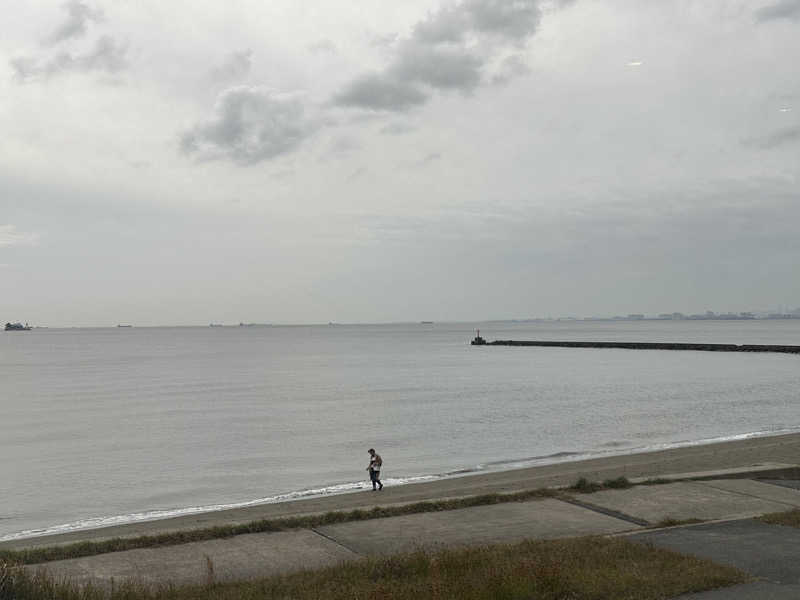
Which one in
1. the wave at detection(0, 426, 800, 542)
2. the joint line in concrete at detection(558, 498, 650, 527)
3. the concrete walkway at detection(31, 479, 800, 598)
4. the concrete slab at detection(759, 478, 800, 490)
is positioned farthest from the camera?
the wave at detection(0, 426, 800, 542)

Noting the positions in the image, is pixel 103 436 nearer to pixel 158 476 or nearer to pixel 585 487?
pixel 158 476

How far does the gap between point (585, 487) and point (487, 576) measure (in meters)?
7.75

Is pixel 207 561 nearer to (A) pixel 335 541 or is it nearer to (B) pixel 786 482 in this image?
(A) pixel 335 541

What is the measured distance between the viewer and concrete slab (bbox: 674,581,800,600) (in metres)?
7.88

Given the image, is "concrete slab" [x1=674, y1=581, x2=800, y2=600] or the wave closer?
"concrete slab" [x1=674, y1=581, x2=800, y2=600]

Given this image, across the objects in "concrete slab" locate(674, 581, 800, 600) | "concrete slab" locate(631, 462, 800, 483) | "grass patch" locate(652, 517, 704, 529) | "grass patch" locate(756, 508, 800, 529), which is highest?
"concrete slab" locate(674, 581, 800, 600)

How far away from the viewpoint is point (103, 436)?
128ft

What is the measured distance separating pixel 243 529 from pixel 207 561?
219 cm

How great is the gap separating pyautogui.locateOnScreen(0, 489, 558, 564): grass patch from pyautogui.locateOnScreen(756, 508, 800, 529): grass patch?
426cm

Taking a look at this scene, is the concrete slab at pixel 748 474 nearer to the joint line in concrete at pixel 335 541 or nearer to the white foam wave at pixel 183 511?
the joint line in concrete at pixel 335 541

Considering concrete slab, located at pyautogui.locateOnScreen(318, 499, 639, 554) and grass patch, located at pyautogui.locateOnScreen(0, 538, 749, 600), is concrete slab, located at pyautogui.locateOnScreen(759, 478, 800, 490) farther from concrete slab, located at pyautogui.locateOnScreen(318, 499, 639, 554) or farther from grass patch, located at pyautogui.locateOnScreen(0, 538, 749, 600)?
grass patch, located at pyautogui.locateOnScreen(0, 538, 749, 600)

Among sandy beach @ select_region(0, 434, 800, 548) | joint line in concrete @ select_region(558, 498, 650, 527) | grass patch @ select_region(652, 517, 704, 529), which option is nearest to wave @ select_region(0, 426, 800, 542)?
sandy beach @ select_region(0, 434, 800, 548)

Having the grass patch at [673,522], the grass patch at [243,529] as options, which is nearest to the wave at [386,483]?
the grass patch at [243,529]

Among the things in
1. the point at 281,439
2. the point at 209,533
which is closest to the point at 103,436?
the point at 281,439
